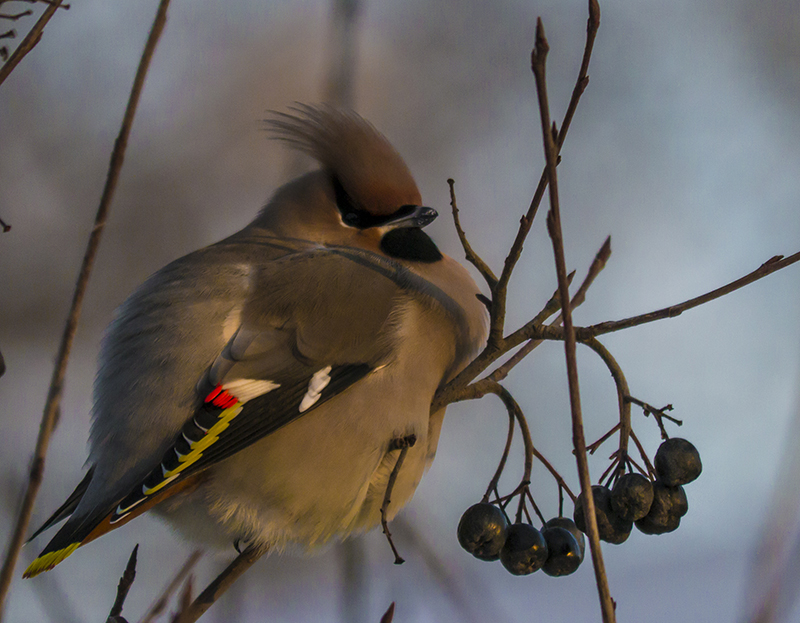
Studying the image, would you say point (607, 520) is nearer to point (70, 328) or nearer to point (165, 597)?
point (165, 597)

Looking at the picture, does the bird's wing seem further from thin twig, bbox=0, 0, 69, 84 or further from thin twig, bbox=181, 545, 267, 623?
thin twig, bbox=0, 0, 69, 84

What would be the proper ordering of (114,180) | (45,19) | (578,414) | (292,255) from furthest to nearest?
(292,255) < (45,19) < (114,180) < (578,414)

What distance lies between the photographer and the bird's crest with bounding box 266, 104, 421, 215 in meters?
3.26

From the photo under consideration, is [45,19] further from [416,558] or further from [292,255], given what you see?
[416,558]

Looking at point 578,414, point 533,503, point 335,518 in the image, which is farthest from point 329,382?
point 578,414

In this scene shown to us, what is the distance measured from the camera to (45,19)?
1878mm

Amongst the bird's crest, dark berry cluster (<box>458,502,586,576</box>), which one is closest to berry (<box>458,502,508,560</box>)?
dark berry cluster (<box>458,502,586,576</box>)

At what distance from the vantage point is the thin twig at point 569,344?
135 centimetres

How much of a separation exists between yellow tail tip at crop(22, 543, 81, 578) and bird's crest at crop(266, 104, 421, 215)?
1599 millimetres

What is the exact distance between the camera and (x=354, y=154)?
3.32m

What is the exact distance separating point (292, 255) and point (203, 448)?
81 cm

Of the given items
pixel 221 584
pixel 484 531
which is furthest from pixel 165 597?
pixel 484 531

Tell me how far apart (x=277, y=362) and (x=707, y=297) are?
126 cm

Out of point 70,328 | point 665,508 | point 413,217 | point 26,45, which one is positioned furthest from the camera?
point 413,217
